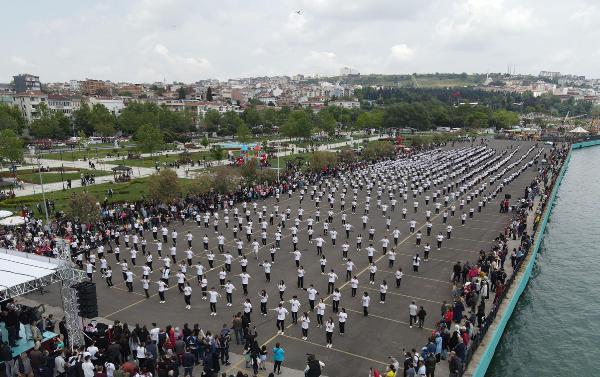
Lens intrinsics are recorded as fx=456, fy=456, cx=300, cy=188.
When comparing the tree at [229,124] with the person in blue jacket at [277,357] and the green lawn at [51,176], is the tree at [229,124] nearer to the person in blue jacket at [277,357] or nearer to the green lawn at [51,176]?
the green lawn at [51,176]

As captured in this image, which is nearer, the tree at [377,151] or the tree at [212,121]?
the tree at [377,151]

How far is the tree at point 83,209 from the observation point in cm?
2728

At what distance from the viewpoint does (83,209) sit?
1077 inches

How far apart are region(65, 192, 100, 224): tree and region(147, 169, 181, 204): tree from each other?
15.4ft

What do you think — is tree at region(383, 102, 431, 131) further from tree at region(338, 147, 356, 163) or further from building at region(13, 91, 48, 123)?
building at region(13, 91, 48, 123)

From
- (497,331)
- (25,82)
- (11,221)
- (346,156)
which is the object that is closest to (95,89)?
(25,82)

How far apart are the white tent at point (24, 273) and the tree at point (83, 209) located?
41.5 ft

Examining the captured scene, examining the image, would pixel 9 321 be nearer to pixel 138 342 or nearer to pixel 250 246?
pixel 138 342

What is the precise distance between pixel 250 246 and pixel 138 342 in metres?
12.2

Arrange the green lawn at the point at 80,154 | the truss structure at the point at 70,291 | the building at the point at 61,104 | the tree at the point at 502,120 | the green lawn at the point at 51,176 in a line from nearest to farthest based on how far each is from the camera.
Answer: the truss structure at the point at 70,291
the green lawn at the point at 51,176
the green lawn at the point at 80,154
the building at the point at 61,104
the tree at the point at 502,120

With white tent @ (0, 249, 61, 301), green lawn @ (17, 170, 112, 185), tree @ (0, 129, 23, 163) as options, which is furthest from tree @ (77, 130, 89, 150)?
white tent @ (0, 249, 61, 301)

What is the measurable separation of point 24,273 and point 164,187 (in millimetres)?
18807

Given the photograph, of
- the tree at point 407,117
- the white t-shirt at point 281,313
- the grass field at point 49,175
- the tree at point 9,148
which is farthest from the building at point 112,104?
the white t-shirt at point 281,313

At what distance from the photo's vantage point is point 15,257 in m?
14.9
